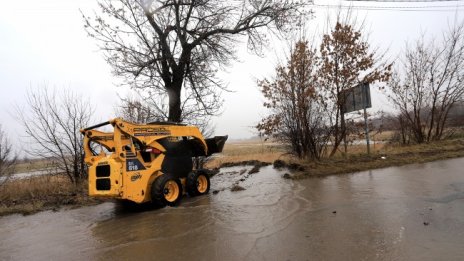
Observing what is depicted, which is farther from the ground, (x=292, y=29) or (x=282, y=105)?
(x=292, y=29)

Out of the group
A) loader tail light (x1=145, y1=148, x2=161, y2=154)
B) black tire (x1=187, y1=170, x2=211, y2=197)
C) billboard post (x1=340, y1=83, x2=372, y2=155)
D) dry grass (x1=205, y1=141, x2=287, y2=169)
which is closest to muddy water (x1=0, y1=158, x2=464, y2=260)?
black tire (x1=187, y1=170, x2=211, y2=197)

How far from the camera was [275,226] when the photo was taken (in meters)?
5.80

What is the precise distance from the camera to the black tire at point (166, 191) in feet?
25.7

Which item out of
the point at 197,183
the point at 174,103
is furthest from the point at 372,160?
the point at 174,103

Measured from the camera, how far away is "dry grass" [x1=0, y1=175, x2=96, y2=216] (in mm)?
8703

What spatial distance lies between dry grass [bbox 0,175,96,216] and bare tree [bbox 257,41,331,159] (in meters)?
7.08

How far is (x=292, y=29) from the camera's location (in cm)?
1332

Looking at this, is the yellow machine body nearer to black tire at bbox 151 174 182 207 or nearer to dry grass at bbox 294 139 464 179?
black tire at bbox 151 174 182 207

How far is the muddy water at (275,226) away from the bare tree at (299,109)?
402 cm

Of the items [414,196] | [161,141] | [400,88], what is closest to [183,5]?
[161,141]

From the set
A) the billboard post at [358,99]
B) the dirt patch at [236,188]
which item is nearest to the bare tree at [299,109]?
the billboard post at [358,99]

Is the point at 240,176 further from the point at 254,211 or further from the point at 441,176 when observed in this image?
the point at 441,176

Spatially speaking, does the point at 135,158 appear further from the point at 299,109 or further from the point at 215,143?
the point at 299,109

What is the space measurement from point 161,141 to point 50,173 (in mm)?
6519
